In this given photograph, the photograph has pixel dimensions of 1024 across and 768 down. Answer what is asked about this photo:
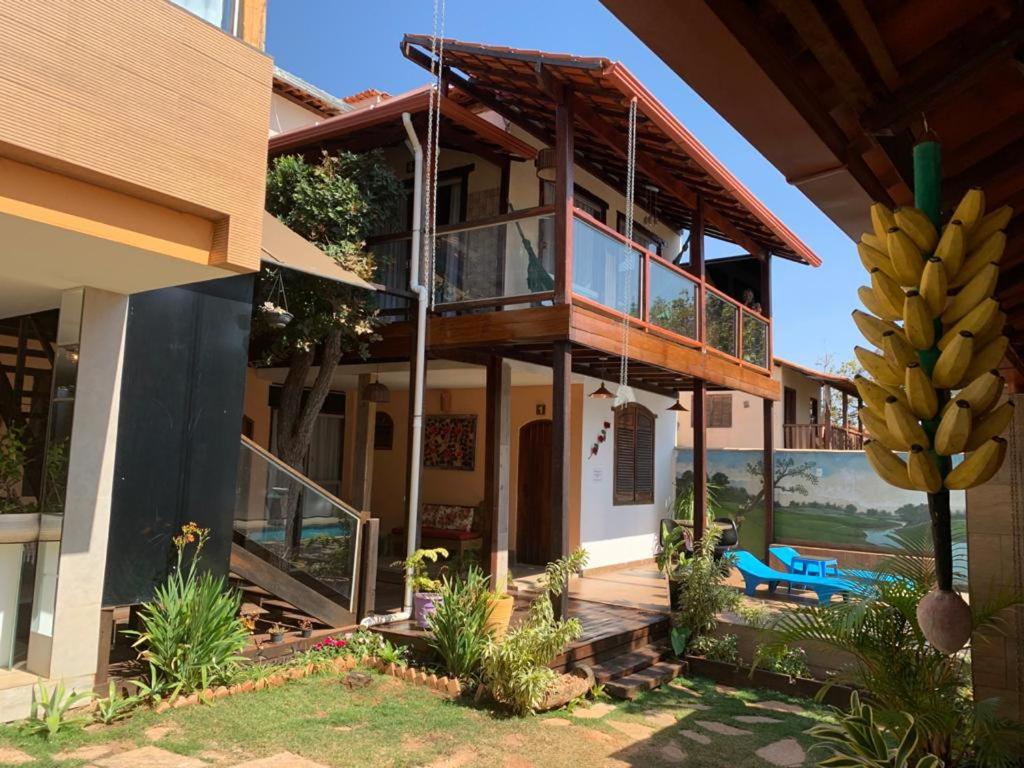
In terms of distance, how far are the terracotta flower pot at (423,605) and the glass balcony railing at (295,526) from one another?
655 mm

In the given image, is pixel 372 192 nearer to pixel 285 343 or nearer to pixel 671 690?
pixel 285 343

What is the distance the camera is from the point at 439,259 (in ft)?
30.5

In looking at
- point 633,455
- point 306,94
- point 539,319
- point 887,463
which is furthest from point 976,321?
point 306,94

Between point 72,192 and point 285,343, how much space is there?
180 inches

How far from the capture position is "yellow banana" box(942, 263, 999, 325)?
1.88 meters

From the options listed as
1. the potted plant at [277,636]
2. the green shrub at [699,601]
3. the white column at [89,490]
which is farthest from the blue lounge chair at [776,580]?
the white column at [89,490]

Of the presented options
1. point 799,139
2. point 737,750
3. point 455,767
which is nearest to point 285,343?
point 455,767

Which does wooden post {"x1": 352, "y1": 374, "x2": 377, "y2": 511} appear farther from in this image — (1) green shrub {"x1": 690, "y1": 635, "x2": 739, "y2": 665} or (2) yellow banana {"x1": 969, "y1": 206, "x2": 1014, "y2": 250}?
(2) yellow banana {"x1": 969, "y1": 206, "x2": 1014, "y2": 250}

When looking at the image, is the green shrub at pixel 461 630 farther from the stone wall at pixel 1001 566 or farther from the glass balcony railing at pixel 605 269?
the stone wall at pixel 1001 566

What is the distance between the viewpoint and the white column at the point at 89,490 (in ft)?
17.6

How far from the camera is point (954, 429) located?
1812mm

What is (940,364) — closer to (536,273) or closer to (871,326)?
(871,326)

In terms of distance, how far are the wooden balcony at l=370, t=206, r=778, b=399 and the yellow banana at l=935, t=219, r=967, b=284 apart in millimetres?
5919

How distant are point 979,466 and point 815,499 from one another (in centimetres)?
1301
